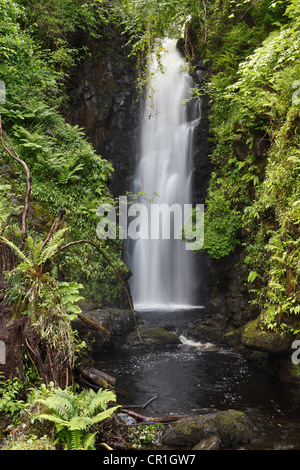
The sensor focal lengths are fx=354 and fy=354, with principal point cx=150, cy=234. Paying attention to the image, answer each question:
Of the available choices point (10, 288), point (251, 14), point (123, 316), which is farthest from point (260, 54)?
point (123, 316)

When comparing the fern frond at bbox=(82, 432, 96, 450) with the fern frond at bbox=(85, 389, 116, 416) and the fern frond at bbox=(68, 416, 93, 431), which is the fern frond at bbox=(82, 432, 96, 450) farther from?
the fern frond at bbox=(85, 389, 116, 416)

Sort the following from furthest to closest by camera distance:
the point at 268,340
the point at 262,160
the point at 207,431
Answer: the point at 262,160 < the point at 268,340 < the point at 207,431

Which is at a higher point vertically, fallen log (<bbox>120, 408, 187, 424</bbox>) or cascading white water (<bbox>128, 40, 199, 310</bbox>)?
cascading white water (<bbox>128, 40, 199, 310</bbox>)

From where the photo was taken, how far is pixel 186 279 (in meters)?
16.4

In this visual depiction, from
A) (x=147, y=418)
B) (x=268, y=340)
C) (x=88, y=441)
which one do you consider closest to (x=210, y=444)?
(x=147, y=418)

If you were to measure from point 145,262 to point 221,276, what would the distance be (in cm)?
571

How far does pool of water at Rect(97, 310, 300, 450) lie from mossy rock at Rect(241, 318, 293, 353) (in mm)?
897

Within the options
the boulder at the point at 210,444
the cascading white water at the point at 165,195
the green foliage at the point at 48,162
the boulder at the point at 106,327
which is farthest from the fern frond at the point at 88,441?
the cascading white water at the point at 165,195

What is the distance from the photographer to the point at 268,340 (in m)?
7.46

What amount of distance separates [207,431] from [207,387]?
2.79m

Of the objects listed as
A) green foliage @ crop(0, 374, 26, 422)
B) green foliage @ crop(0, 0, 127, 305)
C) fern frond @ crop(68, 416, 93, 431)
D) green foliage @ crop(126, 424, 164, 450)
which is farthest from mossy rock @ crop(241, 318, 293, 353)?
green foliage @ crop(0, 374, 26, 422)

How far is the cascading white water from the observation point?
16.5m

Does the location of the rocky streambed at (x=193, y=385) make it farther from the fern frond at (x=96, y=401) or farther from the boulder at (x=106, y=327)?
the fern frond at (x=96, y=401)

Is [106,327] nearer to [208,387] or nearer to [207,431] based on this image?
[208,387]
